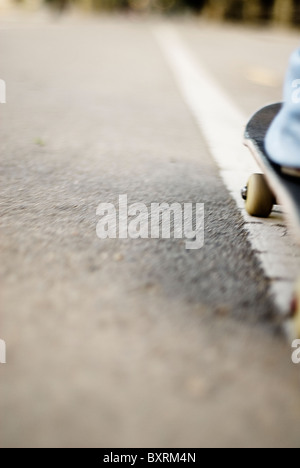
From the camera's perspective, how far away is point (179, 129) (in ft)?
15.6

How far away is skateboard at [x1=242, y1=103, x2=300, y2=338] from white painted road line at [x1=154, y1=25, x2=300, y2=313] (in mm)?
84

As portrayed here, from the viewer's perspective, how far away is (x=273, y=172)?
2062 mm

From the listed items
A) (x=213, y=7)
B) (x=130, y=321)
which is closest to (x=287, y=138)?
(x=130, y=321)

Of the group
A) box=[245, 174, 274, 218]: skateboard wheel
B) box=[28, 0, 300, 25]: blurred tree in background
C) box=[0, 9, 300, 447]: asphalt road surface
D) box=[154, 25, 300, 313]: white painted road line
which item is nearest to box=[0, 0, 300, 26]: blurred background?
box=[28, 0, 300, 25]: blurred tree in background

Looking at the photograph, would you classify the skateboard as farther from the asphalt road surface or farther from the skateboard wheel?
the asphalt road surface

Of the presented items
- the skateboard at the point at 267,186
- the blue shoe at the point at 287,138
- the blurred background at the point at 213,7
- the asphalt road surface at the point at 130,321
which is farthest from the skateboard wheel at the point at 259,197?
the blurred background at the point at 213,7

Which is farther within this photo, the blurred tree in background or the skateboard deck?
the blurred tree in background

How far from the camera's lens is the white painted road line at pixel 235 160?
82.5 inches

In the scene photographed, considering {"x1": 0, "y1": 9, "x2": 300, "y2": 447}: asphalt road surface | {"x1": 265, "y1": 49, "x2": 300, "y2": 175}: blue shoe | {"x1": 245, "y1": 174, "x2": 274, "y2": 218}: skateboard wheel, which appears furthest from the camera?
{"x1": 245, "y1": 174, "x2": 274, "y2": 218}: skateboard wheel

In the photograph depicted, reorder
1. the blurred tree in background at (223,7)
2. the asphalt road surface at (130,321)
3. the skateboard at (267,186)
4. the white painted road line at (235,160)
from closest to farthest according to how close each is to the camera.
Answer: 1. the asphalt road surface at (130,321)
2. the skateboard at (267,186)
3. the white painted road line at (235,160)
4. the blurred tree in background at (223,7)

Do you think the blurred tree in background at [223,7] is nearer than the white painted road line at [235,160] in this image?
No

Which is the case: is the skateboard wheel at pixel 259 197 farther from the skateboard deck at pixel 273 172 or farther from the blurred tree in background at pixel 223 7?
the blurred tree in background at pixel 223 7

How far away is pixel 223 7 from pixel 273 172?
120 ft

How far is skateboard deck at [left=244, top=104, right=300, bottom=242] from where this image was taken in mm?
1720
